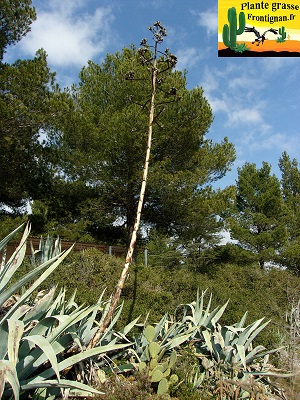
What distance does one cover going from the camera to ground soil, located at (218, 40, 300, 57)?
5.76 m

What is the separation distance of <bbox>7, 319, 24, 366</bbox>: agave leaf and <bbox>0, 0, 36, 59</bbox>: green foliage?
35.4 feet

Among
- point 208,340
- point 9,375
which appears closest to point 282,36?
point 208,340

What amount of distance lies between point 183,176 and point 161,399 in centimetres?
1024

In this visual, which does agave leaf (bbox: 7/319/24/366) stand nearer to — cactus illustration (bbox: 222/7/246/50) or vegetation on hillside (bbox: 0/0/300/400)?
vegetation on hillside (bbox: 0/0/300/400)

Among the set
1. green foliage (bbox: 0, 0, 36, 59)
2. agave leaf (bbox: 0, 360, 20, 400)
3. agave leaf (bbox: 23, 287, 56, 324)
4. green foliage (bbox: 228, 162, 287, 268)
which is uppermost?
green foliage (bbox: 0, 0, 36, 59)

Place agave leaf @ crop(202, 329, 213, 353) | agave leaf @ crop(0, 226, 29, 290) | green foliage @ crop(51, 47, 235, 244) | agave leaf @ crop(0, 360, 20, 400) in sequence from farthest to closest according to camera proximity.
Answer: green foliage @ crop(51, 47, 235, 244) → agave leaf @ crop(202, 329, 213, 353) → agave leaf @ crop(0, 226, 29, 290) → agave leaf @ crop(0, 360, 20, 400)

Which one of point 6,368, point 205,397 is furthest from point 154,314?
point 6,368

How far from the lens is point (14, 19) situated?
429 inches

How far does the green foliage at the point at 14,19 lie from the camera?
10719mm

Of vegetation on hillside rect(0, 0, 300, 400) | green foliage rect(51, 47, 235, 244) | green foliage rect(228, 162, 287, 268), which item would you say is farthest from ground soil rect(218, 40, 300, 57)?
green foliage rect(228, 162, 287, 268)

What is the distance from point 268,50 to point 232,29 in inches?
26.0

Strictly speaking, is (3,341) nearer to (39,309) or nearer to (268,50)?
(39,309)

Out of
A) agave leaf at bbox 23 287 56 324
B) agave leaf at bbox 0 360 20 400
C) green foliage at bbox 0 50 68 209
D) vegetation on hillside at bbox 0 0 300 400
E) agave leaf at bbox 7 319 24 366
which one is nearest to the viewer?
agave leaf at bbox 0 360 20 400

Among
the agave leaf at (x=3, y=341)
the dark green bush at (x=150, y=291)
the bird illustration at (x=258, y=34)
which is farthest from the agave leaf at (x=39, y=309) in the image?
the bird illustration at (x=258, y=34)
